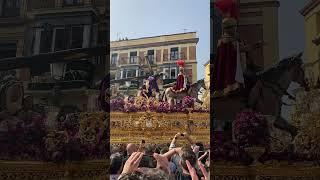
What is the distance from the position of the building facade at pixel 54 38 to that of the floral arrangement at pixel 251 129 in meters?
Result: 2.46

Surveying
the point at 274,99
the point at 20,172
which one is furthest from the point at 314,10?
the point at 20,172

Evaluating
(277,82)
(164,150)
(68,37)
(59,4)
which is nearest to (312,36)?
→ (277,82)

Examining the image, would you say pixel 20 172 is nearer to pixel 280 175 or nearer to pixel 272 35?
pixel 280 175

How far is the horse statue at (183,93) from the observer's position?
965cm

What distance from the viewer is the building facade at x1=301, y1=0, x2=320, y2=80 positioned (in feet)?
26.3

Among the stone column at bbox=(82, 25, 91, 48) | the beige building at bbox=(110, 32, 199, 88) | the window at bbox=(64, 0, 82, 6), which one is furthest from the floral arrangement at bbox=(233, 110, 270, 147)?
the window at bbox=(64, 0, 82, 6)

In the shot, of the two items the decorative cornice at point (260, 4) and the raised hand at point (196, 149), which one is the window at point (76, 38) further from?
the raised hand at point (196, 149)

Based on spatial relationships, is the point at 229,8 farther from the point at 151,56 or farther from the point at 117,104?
the point at 117,104

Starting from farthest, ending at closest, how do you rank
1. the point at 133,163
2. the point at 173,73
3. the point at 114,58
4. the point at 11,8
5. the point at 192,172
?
1. the point at 114,58
2. the point at 173,73
3. the point at 133,163
4. the point at 192,172
5. the point at 11,8

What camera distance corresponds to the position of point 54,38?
8.18 meters

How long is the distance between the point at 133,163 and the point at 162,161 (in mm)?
602

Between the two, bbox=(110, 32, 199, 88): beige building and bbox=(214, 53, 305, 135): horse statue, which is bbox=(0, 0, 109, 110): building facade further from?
bbox=(214, 53, 305, 135): horse statue

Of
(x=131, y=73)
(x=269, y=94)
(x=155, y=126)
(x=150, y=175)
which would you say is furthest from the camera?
(x=131, y=73)

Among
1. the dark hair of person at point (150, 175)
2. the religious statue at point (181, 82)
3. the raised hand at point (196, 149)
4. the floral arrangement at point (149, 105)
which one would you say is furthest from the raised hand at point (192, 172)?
the religious statue at point (181, 82)
